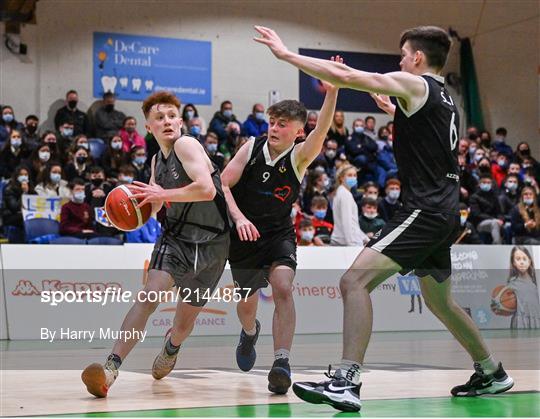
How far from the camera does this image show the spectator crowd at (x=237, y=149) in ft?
46.0

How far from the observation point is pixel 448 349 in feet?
32.6

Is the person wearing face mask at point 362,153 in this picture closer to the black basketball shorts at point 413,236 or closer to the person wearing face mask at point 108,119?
the person wearing face mask at point 108,119

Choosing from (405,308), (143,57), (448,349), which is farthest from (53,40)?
(448,349)

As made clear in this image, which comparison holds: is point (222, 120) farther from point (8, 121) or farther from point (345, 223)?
point (345, 223)

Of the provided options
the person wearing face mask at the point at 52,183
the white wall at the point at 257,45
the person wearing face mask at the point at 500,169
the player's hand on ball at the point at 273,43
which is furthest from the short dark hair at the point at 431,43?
the person wearing face mask at the point at 500,169

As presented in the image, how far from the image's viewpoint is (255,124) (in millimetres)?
19453

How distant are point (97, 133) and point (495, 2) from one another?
1164 centimetres

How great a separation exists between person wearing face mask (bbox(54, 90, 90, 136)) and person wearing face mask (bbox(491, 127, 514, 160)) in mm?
9747

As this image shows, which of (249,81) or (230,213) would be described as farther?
(249,81)

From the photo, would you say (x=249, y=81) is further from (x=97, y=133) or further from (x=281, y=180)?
(x=281, y=180)

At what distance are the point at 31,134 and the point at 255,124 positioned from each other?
15.5 ft

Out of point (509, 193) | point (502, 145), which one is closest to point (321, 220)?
point (509, 193)

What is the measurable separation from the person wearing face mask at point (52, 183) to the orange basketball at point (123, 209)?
9050 mm

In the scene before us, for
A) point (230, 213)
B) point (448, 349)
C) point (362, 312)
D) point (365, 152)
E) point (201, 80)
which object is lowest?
point (448, 349)
